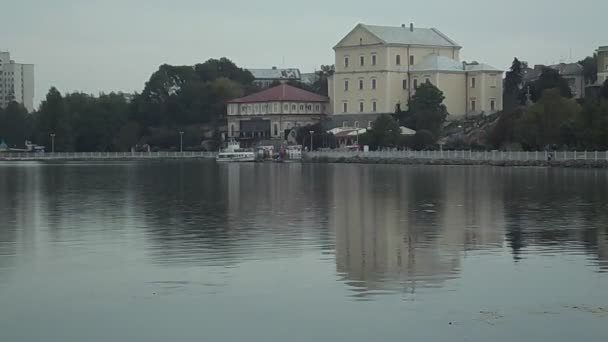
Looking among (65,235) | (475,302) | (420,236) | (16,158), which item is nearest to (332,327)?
(475,302)

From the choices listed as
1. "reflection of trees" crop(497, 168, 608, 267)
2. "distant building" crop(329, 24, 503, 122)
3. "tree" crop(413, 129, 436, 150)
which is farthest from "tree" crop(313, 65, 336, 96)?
"reflection of trees" crop(497, 168, 608, 267)

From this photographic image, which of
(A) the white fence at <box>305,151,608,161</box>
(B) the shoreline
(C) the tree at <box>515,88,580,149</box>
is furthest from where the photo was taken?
(C) the tree at <box>515,88,580,149</box>

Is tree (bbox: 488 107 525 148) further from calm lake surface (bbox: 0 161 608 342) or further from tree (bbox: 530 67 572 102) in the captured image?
calm lake surface (bbox: 0 161 608 342)

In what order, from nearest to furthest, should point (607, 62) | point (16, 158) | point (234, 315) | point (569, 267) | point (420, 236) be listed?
point (234, 315)
point (569, 267)
point (420, 236)
point (607, 62)
point (16, 158)

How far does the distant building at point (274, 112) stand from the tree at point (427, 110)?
15712mm

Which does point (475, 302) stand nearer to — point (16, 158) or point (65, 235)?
point (65, 235)

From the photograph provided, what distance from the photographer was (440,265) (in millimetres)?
19078

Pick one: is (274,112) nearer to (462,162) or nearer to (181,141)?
(181,141)

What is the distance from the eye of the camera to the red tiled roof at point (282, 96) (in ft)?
390

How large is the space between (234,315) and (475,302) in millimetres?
3374

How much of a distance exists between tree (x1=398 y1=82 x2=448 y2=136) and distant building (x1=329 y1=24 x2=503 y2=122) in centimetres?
429

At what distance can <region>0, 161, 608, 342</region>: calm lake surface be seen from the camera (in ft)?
45.9

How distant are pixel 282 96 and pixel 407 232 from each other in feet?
310

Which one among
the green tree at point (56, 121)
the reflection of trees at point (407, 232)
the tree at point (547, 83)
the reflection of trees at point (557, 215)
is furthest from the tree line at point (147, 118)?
the reflection of trees at point (407, 232)
